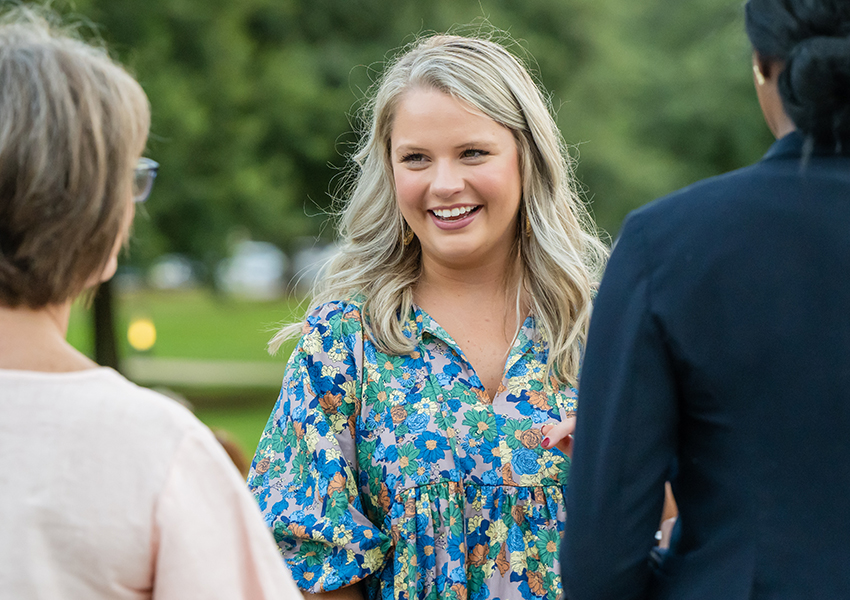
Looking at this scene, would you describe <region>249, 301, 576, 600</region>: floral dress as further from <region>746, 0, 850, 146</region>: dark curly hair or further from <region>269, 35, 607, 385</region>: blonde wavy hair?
<region>746, 0, 850, 146</region>: dark curly hair

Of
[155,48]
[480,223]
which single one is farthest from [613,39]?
[480,223]

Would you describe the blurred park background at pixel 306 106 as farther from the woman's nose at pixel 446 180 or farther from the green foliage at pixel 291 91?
the woman's nose at pixel 446 180

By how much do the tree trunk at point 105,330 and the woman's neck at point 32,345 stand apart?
34.9 ft

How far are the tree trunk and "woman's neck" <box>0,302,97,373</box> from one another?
1063 centimetres

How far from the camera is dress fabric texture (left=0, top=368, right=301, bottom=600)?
4.50ft

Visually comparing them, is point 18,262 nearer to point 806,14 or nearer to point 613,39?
point 806,14

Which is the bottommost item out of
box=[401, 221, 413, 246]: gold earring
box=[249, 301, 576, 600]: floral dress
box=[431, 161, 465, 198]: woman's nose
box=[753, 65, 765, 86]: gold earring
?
box=[249, 301, 576, 600]: floral dress

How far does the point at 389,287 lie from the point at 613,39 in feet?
39.9

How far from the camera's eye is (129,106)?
4.92ft

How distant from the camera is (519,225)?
2701 millimetres

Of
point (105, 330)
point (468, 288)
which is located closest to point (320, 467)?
point (468, 288)

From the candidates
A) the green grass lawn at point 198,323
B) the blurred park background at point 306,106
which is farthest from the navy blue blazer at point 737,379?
the green grass lawn at point 198,323

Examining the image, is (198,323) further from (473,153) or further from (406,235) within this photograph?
(473,153)

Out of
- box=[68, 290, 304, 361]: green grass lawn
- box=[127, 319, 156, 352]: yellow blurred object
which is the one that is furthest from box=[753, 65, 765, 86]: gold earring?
box=[68, 290, 304, 361]: green grass lawn
